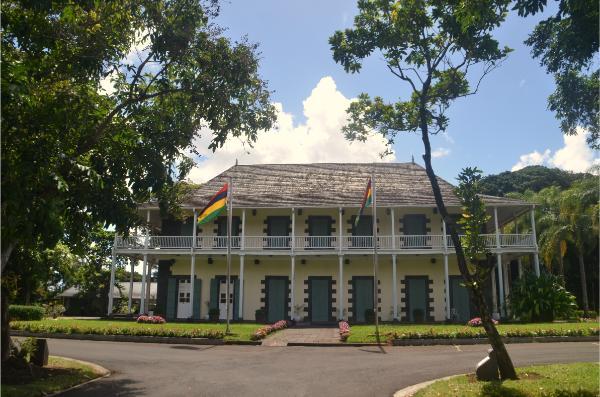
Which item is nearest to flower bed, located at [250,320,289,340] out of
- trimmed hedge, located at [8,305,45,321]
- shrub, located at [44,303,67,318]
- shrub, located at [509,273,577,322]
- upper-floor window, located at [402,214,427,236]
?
upper-floor window, located at [402,214,427,236]

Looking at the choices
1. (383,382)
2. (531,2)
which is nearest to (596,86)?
(531,2)

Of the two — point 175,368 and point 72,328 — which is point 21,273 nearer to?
point 175,368

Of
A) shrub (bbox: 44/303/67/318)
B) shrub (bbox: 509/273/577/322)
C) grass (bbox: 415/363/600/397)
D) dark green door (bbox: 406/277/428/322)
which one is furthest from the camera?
shrub (bbox: 44/303/67/318)

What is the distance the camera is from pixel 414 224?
2672 centimetres

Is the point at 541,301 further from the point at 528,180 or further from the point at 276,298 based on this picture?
the point at 528,180

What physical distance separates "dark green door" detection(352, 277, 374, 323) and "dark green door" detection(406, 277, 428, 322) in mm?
1903

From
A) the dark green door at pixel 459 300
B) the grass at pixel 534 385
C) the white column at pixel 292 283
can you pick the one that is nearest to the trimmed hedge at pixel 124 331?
the white column at pixel 292 283

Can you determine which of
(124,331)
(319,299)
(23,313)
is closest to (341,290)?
(319,299)

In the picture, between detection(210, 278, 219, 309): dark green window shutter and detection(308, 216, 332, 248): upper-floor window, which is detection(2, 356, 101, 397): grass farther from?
detection(308, 216, 332, 248): upper-floor window

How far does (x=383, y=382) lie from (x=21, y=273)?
8099 millimetres

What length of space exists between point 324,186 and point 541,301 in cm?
1206

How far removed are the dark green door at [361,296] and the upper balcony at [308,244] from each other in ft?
5.89

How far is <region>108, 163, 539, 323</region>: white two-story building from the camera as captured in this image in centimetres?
2548

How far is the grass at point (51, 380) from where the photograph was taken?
8.67 m
